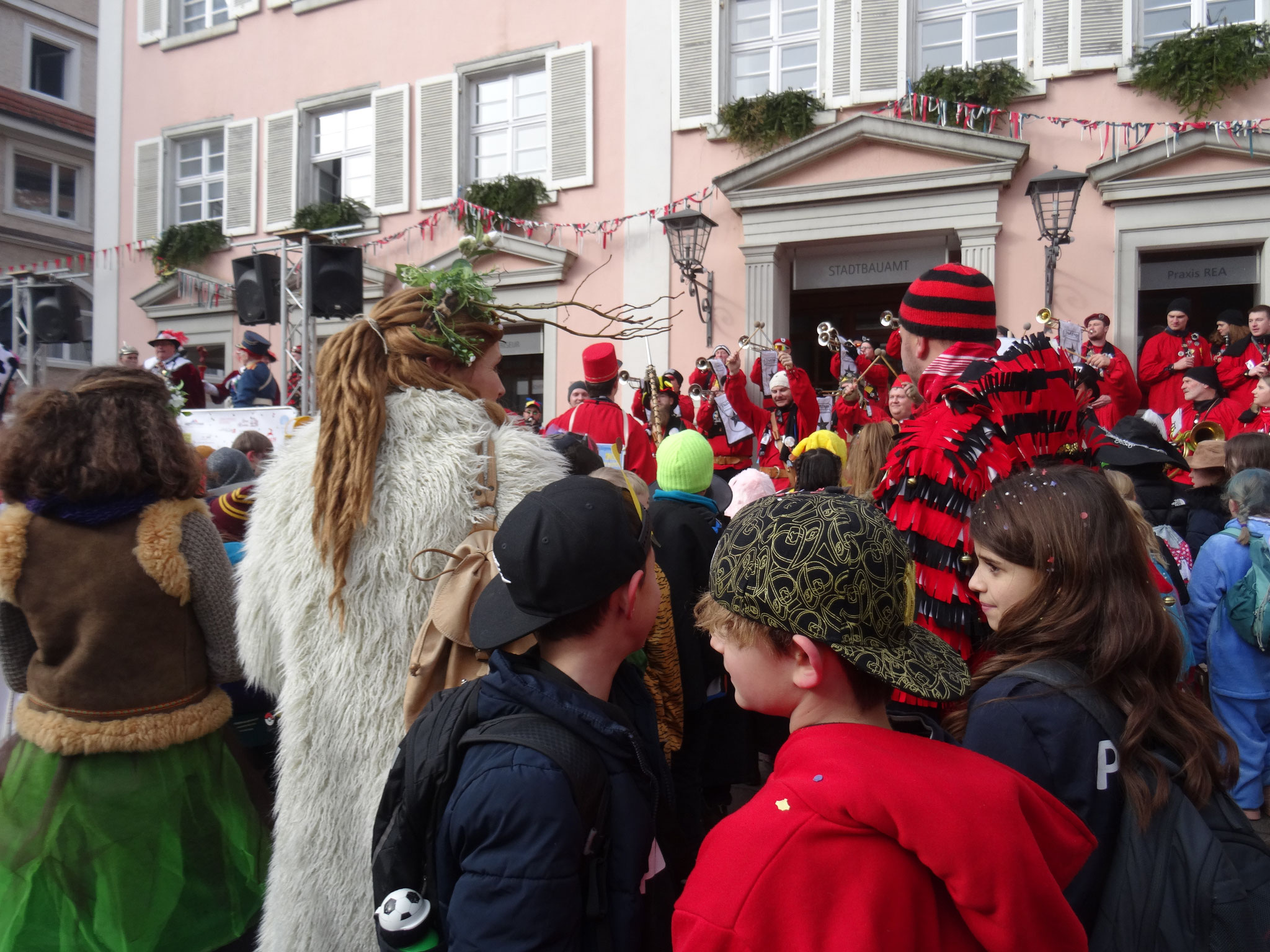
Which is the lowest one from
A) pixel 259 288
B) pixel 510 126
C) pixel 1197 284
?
pixel 259 288

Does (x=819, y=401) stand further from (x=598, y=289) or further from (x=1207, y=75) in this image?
(x=1207, y=75)

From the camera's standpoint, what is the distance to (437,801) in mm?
1404

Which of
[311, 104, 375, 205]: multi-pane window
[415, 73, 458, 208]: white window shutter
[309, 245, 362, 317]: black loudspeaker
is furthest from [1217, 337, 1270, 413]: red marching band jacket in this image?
[311, 104, 375, 205]: multi-pane window

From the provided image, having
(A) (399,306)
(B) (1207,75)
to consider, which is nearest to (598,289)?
(B) (1207,75)

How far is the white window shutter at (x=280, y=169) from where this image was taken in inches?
564

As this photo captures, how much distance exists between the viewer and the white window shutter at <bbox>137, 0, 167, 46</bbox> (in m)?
15.5

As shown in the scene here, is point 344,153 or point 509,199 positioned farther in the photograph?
point 344,153

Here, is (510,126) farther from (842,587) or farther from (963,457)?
(842,587)

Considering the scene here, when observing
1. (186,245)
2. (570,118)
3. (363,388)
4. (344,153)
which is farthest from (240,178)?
(363,388)

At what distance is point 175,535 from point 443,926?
4.43 feet

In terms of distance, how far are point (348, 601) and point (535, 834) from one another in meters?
0.86

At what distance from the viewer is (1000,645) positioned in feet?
5.90

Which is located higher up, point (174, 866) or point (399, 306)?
point (399, 306)

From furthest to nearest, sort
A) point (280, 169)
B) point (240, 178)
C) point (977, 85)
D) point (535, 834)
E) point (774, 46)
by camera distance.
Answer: point (240, 178) → point (280, 169) → point (774, 46) → point (977, 85) → point (535, 834)
